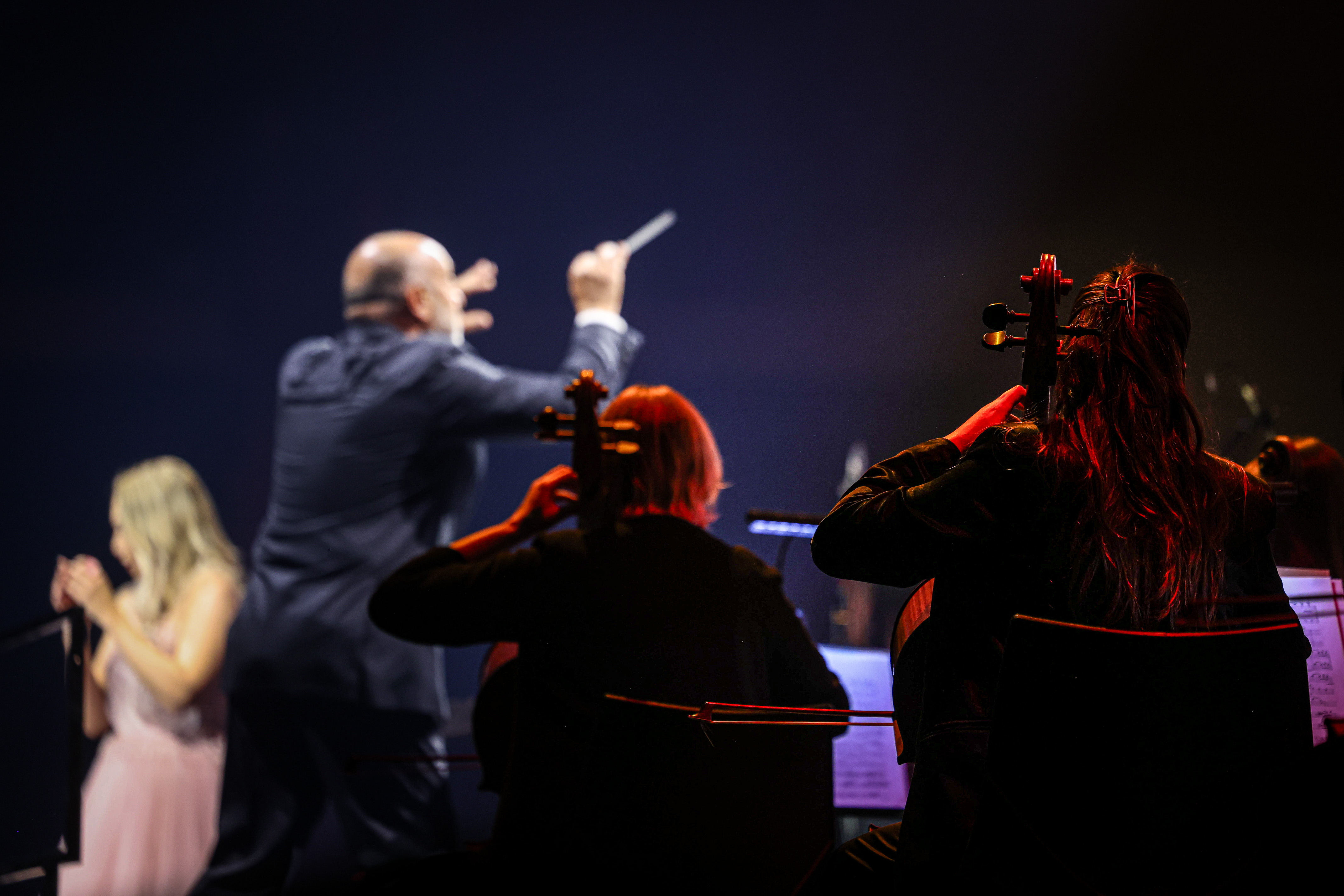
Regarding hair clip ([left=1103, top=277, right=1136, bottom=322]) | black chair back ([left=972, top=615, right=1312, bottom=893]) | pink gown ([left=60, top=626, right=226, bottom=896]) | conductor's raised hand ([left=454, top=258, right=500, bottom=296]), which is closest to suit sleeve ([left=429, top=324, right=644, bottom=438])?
conductor's raised hand ([left=454, top=258, right=500, bottom=296])

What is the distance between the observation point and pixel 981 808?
990mm

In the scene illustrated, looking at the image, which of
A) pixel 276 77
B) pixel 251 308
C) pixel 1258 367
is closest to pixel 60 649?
pixel 251 308

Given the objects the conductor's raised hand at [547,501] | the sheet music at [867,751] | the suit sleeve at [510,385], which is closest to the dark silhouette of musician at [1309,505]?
the sheet music at [867,751]

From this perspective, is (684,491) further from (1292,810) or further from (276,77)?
(276,77)

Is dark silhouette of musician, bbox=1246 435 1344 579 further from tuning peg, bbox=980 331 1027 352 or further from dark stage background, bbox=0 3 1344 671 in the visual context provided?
tuning peg, bbox=980 331 1027 352

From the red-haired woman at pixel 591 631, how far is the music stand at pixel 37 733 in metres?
1.49

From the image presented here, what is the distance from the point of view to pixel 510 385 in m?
2.74

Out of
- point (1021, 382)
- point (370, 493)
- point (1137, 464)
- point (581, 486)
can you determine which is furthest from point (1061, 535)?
point (370, 493)

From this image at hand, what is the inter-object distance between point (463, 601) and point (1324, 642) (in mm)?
1385

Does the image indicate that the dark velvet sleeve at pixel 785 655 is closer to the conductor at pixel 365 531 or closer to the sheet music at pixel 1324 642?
the sheet music at pixel 1324 642

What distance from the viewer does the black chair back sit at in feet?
3.09

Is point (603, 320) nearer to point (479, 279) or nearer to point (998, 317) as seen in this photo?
point (479, 279)

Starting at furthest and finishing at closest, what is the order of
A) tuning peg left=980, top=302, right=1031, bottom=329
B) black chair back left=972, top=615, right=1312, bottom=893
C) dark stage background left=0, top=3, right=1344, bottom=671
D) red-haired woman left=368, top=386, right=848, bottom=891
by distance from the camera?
dark stage background left=0, top=3, right=1344, bottom=671
red-haired woman left=368, top=386, right=848, bottom=891
tuning peg left=980, top=302, right=1031, bottom=329
black chair back left=972, top=615, right=1312, bottom=893

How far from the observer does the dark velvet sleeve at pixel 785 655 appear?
5.07 ft
